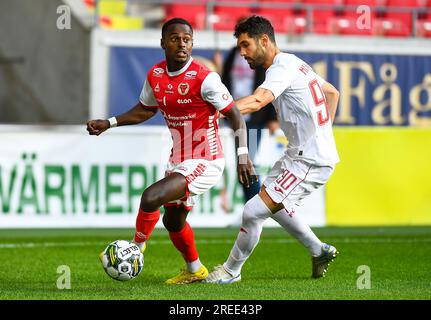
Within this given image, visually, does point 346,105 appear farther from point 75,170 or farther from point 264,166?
point 75,170

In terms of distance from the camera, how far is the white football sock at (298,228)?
856cm

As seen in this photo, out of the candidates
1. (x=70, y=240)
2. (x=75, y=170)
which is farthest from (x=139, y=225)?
(x=75, y=170)

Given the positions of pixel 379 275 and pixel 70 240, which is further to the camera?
pixel 70 240

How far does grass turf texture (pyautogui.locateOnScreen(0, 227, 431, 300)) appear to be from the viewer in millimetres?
7500

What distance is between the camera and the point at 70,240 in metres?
12.1

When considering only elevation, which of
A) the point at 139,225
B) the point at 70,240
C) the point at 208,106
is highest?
the point at 208,106

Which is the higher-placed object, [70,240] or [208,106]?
[208,106]

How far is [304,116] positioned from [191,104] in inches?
36.2

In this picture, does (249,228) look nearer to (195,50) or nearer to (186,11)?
(195,50)

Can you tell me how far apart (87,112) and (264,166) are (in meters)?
5.56

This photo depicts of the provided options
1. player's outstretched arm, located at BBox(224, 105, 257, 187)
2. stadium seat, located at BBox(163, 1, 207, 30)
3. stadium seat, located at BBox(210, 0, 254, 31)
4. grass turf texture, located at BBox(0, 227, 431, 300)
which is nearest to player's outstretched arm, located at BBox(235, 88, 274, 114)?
player's outstretched arm, located at BBox(224, 105, 257, 187)

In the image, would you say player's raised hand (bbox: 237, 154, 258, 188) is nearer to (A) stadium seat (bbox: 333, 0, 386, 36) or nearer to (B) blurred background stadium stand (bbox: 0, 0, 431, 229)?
(B) blurred background stadium stand (bbox: 0, 0, 431, 229)

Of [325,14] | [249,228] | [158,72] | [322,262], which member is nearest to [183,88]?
[158,72]

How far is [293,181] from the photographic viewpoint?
831cm
